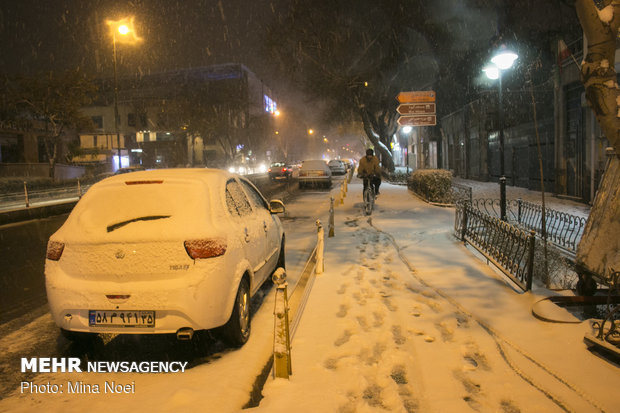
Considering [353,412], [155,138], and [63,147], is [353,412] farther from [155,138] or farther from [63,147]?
[155,138]

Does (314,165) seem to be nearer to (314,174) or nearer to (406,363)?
(314,174)

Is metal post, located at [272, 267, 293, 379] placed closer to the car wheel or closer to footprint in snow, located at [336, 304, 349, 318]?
the car wheel

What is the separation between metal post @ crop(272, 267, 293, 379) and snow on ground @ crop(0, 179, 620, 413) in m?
0.12

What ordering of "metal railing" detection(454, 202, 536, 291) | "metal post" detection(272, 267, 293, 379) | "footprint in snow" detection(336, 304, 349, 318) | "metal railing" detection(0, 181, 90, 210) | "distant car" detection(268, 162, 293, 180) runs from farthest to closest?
"distant car" detection(268, 162, 293, 180) → "metal railing" detection(0, 181, 90, 210) → "metal railing" detection(454, 202, 536, 291) → "footprint in snow" detection(336, 304, 349, 318) → "metal post" detection(272, 267, 293, 379)

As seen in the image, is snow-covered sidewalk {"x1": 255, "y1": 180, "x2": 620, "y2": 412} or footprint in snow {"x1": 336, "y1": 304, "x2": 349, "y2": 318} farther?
footprint in snow {"x1": 336, "y1": 304, "x2": 349, "y2": 318}

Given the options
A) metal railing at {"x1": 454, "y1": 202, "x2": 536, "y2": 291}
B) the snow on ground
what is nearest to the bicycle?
metal railing at {"x1": 454, "y1": 202, "x2": 536, "y2": 291}

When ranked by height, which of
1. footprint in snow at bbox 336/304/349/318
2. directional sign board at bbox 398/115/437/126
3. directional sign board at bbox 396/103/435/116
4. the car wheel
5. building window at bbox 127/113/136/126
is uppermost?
building window at bbox 127/113/136/126

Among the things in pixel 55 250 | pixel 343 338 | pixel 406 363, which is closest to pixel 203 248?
pixel 55 250

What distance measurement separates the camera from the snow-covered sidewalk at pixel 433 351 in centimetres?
347

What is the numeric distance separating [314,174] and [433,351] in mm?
25056

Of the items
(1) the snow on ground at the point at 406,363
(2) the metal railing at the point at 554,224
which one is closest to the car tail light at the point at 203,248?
(1) the snow on ground at the point at 406,363

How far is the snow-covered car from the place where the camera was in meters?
3.87

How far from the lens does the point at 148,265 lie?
3.92 meters

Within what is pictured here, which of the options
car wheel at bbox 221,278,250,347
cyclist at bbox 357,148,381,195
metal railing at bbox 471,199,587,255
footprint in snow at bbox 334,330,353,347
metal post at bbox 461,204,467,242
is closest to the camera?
car wheel at bbox 221,278,250,347
